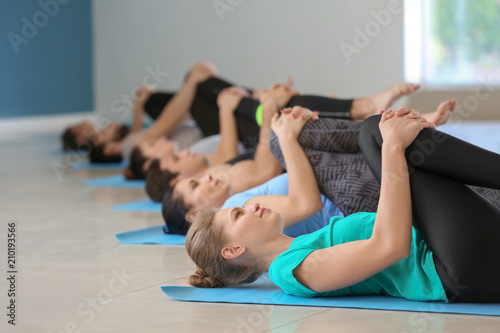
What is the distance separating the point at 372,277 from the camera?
1.86 m

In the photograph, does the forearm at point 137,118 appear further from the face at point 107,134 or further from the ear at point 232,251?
the ear at point 232,251

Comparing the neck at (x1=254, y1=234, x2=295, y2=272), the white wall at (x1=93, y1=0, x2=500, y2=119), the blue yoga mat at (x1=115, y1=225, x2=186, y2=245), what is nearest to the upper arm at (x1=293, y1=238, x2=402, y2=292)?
the neck at (x1=254, y1=234, x2=295, y2=272)

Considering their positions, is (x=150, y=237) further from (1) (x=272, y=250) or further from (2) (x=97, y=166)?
(2) (x=97, y=166)

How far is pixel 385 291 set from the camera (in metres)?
1.92

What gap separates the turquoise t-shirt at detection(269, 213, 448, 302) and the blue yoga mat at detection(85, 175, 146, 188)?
9.21 feet

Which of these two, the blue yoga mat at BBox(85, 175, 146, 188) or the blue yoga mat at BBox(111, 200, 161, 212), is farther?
the blue yoga mat at BBox(85, 175, 146, 188)

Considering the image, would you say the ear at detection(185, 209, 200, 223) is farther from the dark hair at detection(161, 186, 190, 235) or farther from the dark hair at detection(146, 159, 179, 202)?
the dark hair at detection(146, 159, 179, 202)

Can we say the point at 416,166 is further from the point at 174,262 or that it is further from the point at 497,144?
the point at 497,144

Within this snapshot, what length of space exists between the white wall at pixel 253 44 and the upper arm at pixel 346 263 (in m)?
6.57

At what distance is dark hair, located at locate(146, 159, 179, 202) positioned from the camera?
11.4 feet

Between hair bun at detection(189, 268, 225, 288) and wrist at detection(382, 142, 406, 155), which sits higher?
wrist at detection(382, 142, 406, 155)

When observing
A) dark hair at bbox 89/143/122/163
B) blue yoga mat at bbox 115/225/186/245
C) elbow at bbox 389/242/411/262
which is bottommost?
dark hair at bbox 89/143/122/163

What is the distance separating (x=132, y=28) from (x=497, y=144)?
217 inches

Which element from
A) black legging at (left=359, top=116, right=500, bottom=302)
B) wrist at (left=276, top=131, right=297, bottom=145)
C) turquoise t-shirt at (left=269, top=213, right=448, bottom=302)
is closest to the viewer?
black legging at (left=359, top=116, right=500, bottom=302)
